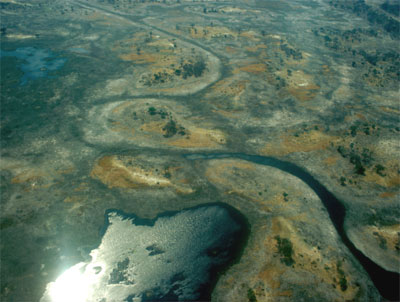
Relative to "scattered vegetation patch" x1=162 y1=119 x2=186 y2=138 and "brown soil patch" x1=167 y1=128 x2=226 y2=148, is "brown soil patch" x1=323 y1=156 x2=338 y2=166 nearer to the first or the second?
"brown soil patch" x1=167 y1=128 x2=226 y2=148

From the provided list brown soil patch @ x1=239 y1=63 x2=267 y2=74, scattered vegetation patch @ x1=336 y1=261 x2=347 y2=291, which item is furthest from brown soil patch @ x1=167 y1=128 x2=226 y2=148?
brown soil patch @ x1=239 y1=63 x2=267 y2=74

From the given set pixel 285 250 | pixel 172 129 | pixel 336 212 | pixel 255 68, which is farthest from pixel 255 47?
pixel 285 250

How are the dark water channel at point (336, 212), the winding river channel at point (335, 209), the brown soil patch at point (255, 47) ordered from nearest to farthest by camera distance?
1. the dark water channel at point (336, 212)
2. the winding river channel at point (335, 209)
3. the brown soil patch at point (255, 47)

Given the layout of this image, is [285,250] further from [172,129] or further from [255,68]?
[255,68]

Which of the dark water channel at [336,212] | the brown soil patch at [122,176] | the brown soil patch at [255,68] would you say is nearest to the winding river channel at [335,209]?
the dark water channel at [336,212]

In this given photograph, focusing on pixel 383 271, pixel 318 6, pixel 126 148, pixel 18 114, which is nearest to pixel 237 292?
pixel 383 271

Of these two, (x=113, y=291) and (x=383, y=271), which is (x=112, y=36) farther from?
(x=383, y=271)

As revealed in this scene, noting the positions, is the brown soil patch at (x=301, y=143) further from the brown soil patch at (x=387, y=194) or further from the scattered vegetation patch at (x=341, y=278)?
the scattered vegetation patch at (x=341, y=278)
